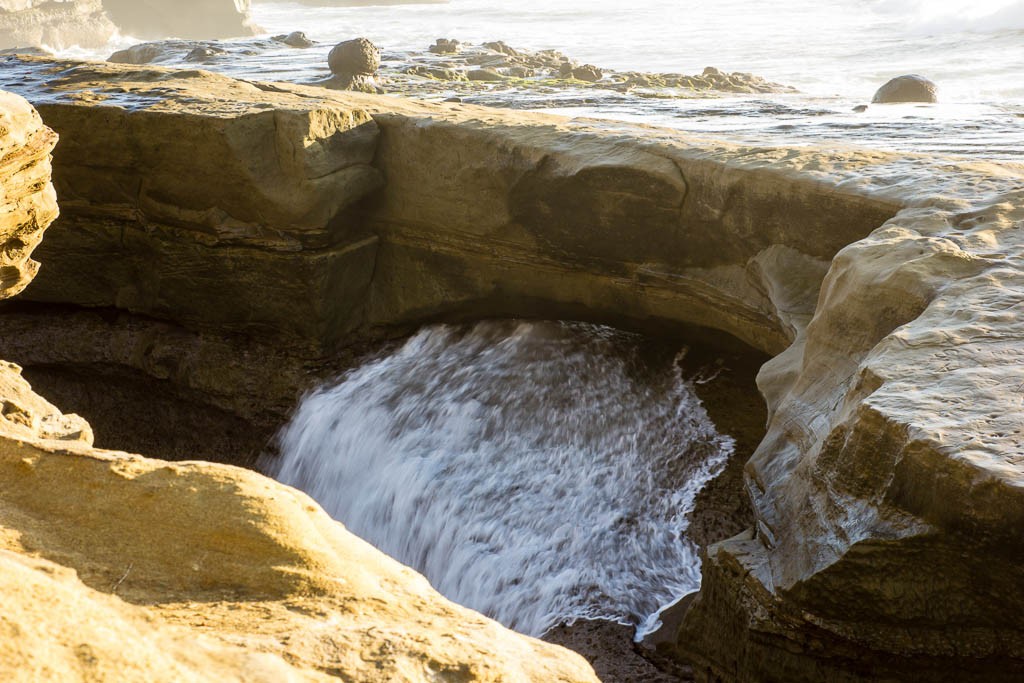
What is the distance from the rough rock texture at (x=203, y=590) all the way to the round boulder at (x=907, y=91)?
10185 millimetres

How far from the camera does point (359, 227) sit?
617 centimetres

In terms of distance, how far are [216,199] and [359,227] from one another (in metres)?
0.84

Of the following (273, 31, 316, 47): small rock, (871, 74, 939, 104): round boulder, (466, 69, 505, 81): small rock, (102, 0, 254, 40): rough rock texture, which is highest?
(102, 0, 254, 40): rough rock texture

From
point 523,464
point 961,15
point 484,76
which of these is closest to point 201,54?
point 484,76

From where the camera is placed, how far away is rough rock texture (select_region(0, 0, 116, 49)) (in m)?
36.5

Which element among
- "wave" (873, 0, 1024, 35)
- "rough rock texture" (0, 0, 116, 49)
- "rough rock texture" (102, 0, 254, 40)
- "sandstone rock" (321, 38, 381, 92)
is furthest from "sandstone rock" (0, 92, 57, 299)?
"rough rock texture" (102, 0, 254, 40)

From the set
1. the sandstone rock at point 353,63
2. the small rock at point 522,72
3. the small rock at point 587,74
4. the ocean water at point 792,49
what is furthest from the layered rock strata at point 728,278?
the small rock at point 522,72

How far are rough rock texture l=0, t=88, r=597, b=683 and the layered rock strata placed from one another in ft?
3.30

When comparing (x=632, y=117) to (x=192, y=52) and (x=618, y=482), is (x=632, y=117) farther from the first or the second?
(x=192, y=52)

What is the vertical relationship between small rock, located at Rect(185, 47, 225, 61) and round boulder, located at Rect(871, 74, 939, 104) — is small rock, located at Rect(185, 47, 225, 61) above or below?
above

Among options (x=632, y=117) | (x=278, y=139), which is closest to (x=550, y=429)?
(x=278, y=139)

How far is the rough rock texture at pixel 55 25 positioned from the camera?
120 feet

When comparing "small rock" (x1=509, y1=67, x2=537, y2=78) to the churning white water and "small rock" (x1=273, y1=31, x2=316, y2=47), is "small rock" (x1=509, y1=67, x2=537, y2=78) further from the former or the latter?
the churning white water

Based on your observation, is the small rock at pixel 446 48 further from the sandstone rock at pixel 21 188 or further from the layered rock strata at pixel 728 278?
the sandstone rock at pixel 21 188
